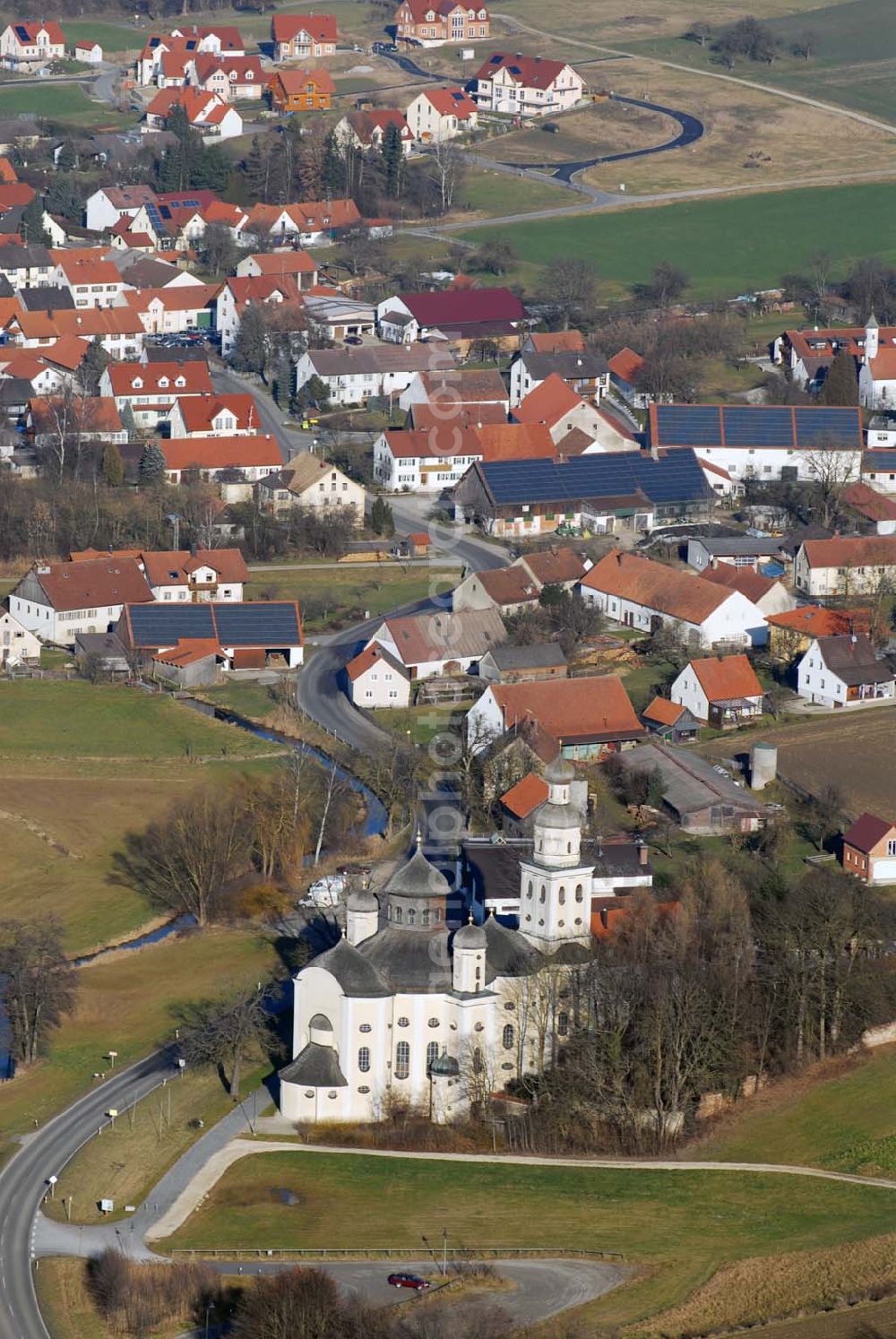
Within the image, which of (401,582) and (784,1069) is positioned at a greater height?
(784,1069)

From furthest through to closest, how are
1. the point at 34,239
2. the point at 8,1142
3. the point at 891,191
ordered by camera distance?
the point at 891,191 < the point at 34,239 < the point at 8,1142

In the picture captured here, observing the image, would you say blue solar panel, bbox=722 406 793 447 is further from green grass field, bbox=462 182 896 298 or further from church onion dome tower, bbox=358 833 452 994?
church onion dome tower, bbox=358 833 452 994

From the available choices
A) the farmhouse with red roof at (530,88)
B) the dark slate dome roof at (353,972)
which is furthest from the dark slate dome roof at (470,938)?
the farmhouse with red roof at (530,88)

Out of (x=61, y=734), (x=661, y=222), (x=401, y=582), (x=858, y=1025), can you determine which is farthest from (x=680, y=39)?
(x=858, y=1025)

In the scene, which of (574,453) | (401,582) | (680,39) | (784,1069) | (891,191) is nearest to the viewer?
(784,1069)

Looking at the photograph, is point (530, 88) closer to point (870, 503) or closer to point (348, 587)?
point (870, 503)

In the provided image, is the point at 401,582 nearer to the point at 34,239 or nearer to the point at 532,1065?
the point at 532,1065
